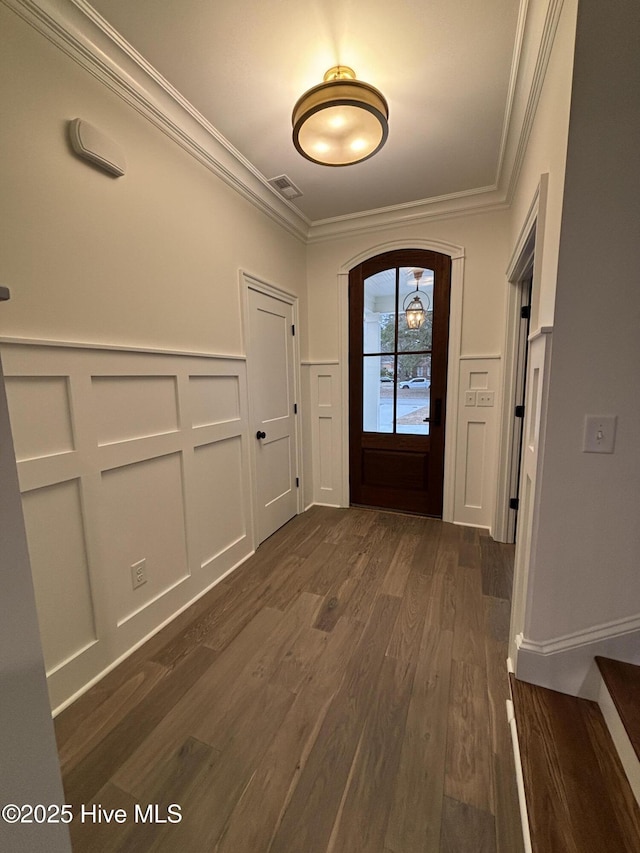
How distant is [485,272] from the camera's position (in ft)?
9.14

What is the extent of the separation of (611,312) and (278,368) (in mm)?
2254

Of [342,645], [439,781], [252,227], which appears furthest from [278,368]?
[439,781]

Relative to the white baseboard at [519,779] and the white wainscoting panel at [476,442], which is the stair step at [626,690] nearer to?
the white baseboard at [519,779]

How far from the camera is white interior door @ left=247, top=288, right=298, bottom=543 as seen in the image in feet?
8.75

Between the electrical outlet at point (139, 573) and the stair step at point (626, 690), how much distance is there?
1979mm

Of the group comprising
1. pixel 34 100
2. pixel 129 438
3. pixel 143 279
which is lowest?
pixel 129 438

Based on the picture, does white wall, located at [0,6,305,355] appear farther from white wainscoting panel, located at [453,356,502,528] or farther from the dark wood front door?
white wainscoting panel, located at [453,356,502,528]

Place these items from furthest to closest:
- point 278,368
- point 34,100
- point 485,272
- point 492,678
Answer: point 278,368, point 485,272, point 492,678, point 34,100

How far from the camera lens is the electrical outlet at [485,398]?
9.39 feet

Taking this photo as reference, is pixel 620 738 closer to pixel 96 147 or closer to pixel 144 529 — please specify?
pixel 144 529

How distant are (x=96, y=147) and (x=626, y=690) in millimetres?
2842

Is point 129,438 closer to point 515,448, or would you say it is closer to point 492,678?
point 492,678

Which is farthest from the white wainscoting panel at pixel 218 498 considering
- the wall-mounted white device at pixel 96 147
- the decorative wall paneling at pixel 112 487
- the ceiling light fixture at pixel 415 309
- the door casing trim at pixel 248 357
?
the ceiling light fixture at pixel 415 309

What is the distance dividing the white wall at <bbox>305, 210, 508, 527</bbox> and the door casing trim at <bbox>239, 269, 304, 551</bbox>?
28cm
